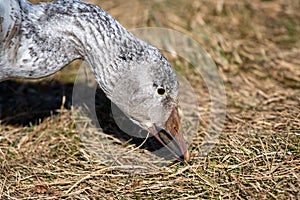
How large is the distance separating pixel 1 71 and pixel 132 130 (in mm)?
1386

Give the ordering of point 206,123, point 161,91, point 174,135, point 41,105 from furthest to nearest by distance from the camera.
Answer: point 41,105, point 206,123, point 174,135, point 161,91

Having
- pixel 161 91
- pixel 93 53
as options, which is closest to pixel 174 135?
pixel 161 91

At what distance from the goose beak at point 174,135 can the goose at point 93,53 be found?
0.02 m

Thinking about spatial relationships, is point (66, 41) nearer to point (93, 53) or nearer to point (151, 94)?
point (93, 53)

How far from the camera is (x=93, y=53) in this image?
420cm

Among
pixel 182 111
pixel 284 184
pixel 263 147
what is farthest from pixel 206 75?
pixel 284 184

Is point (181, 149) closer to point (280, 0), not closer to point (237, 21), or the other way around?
point (237, 21)

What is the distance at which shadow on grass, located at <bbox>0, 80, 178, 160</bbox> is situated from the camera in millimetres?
5176

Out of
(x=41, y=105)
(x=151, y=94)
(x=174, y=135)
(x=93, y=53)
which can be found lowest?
(x=41, y=105)

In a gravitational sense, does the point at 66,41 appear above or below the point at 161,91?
above

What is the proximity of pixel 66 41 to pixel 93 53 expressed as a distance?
24 centimetres

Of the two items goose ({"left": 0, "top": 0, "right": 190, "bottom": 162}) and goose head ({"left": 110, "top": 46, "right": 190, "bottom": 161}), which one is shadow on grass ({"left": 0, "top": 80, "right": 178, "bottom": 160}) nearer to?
goose head ({"left": 110, "top": 46, "right": 190, "bottom": 161})

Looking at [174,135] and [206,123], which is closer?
[174,135]

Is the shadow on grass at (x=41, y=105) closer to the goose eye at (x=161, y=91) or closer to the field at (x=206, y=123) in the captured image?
the field at (x=206, y=123)
